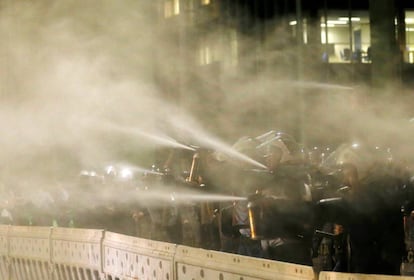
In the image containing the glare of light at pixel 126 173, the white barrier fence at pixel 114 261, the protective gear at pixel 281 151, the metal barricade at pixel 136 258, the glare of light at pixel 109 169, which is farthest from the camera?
the glare of light at pixel 109 169

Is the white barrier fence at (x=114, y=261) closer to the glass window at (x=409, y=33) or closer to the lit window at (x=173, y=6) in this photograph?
the lit window at (x=173, y=6)

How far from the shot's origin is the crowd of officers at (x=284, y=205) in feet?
18.1

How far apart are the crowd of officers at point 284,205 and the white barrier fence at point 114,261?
26.3 inches

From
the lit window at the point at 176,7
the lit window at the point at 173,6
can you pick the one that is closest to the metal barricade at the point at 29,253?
the lit window at the point at 173,6

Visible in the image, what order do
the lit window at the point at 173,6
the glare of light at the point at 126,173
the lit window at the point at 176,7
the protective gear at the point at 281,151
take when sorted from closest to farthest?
the protective gear at the point at 281,151 → the glare of light at the point at 126,173 → the lit window at the point at 173,6 → the lit window at the point at 176,7

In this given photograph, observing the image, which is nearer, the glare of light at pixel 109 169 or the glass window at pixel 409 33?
the glare of light at pixel 109 169

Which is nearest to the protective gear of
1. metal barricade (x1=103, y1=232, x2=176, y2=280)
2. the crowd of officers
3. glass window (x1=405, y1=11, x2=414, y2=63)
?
the crowd of officers

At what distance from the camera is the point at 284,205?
6191mm

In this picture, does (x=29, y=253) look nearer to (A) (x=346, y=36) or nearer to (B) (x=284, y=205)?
(B) (x=284, y=205)

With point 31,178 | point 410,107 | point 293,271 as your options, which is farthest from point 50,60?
point 293,271

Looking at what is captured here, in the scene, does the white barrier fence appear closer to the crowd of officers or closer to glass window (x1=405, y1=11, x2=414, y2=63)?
the crowd of officers

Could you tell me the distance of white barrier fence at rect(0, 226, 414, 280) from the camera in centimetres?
486

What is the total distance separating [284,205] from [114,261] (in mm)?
1479

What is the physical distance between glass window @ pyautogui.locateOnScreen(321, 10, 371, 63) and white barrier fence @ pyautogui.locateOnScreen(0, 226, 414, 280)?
780 centimetres
